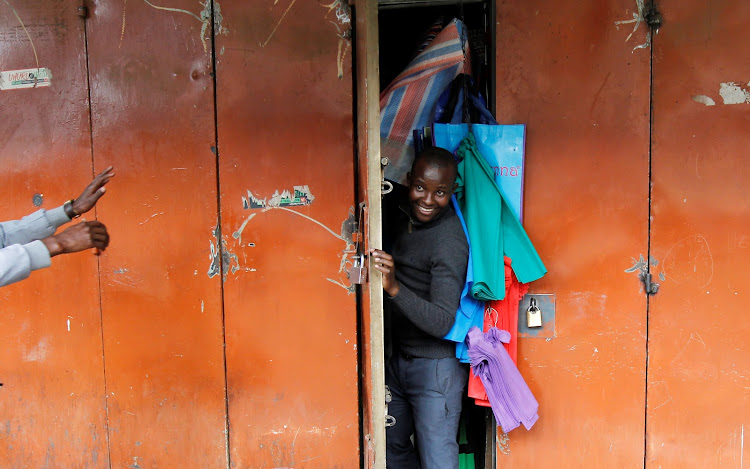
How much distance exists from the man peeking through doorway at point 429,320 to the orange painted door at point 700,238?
3.15 feet

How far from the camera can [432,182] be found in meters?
2.29

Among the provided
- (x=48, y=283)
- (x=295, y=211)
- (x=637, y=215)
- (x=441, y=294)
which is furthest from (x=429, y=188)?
(x=48, y=283)

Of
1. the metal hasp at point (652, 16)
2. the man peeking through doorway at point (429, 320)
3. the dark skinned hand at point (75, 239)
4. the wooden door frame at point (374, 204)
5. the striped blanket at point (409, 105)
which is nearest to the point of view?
the wooden door frame at point (374, 204)

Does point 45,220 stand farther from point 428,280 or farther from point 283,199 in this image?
point 428,280

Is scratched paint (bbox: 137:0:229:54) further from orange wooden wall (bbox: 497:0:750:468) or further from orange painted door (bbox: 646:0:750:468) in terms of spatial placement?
orange painted door (bbox: 646:0:750:468)

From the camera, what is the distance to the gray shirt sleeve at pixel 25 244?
1770mm

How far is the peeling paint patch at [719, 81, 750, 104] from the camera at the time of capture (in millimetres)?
2410

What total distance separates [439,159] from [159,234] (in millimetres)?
1364

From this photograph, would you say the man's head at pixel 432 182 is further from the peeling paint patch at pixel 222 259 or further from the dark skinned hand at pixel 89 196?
the dark skinned hand at pixel 89 196

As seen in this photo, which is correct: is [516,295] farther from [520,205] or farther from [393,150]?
[393,150]

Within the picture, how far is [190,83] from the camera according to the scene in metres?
2.52

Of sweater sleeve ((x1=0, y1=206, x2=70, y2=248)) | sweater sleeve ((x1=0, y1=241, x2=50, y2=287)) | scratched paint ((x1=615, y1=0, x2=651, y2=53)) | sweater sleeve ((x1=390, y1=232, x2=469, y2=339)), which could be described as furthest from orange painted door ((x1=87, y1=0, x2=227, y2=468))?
scratched paint ((x1=615, y1=0, x2=651, y2=53))

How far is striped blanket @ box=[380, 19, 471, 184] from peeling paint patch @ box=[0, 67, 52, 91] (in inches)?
62.3

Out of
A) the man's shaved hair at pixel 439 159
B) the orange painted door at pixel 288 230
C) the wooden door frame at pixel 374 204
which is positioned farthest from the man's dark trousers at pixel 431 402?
the man's shaved hair at pixel 439 159
